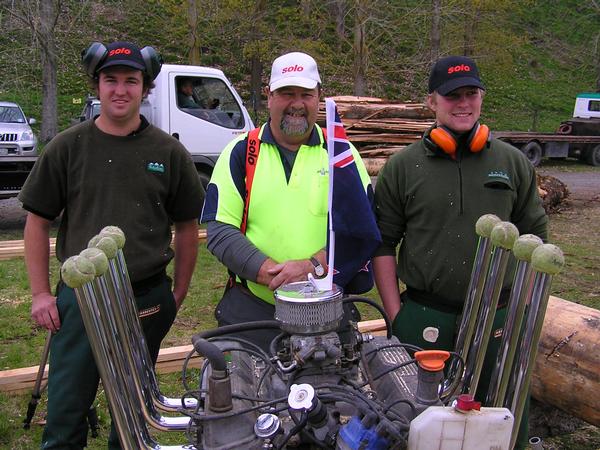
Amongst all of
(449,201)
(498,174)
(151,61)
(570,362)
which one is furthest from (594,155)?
(151,61)

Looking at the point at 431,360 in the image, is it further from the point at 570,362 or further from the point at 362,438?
the point at 570,362

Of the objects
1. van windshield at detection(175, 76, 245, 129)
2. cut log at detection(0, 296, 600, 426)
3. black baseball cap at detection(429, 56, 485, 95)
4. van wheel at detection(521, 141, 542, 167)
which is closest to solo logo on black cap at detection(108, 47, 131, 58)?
black baseball cap at detection(429, 56, 485, 95)

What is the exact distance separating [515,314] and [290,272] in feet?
2.73

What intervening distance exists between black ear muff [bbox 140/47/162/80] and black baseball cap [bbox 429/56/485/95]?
51.7 inches

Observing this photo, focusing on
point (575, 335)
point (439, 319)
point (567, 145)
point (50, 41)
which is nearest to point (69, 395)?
point (439, 319)

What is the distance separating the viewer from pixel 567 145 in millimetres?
19375

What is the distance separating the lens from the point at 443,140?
283 cm

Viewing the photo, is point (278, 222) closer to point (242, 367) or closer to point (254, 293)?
point (254, 293)

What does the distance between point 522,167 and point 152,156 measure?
170 cm

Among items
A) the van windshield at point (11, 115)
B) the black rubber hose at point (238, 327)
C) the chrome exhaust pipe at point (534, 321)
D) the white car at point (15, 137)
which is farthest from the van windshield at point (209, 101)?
the chrome exhaust pipe at point (534, 321)

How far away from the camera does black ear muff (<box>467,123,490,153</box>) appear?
2.84 metres

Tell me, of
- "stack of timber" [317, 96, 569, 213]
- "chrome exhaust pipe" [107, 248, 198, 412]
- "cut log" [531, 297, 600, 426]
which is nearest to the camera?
"chrome exhaust pipe" [107, 248, 198, 412]

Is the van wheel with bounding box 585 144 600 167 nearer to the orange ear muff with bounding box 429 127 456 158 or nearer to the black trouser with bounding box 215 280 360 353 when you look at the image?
the orange ear muff with bounding box 429 127 456 158

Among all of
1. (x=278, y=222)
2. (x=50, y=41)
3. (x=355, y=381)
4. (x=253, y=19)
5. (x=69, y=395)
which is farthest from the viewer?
(x=253, y=19)
